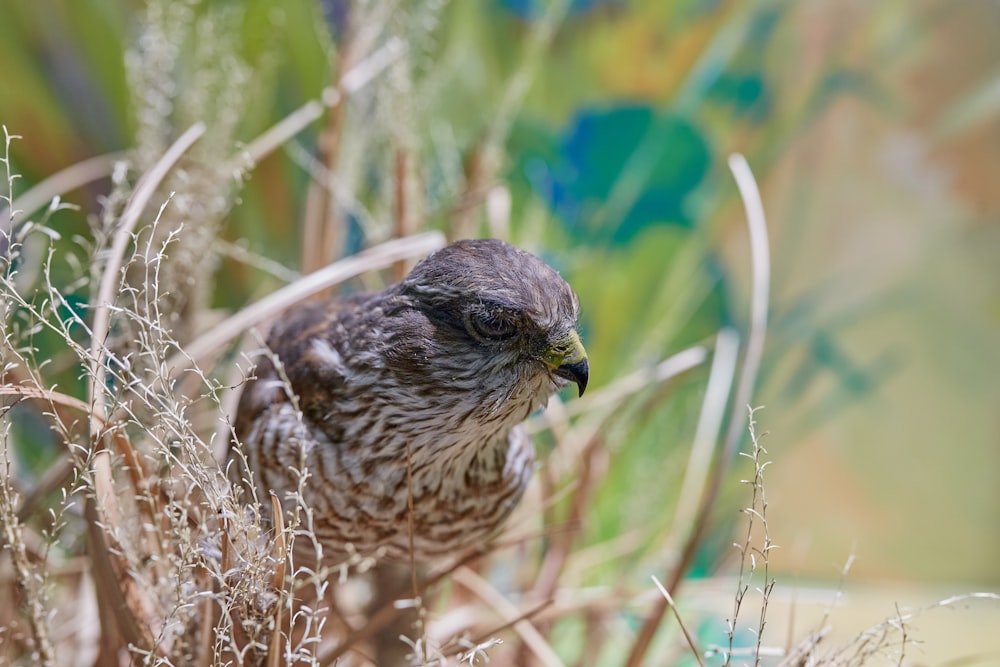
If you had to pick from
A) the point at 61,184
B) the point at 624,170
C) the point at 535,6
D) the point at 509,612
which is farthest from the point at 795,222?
the point at 61,184

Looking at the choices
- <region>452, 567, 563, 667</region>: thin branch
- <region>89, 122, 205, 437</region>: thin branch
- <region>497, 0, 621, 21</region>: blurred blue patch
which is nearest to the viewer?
<region>89, 122, 205, 437</region>: thin branch

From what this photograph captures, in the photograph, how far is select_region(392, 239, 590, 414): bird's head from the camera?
0.71 m

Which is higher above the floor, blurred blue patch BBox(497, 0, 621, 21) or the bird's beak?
blurred blue patch BBox(497, 0, 621, 21)

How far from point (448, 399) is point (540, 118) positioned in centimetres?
131

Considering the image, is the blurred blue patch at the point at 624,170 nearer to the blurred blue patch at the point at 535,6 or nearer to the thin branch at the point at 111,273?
the blurred blue patch at the point at 535,6

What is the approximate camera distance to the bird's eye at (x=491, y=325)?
0.72 meters

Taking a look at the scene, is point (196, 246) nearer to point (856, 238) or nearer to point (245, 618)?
point (245, 618)

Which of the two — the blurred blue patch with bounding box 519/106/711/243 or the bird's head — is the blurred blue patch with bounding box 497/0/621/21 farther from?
the bird's head

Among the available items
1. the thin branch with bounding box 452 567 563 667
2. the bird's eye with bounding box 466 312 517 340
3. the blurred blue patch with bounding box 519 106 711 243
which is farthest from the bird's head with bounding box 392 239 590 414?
the blurred blue patch with bounding box 519 106 711 243

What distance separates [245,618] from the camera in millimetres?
599

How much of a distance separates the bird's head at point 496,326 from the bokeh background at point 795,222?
1.01m

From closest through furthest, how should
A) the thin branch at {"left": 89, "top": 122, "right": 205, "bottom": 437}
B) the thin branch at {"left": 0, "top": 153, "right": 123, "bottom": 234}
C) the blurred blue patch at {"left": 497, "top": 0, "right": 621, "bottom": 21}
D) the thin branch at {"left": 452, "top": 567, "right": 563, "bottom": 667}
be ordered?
the thin branch at {"left": 89, "top": 122, "right": 205, "bottom": 437} < the thin branch at {"left": 452, "top": 567, "right": 563, "bottom": 667} < the thin branch at {"left": 0, "top": 153, "right": 123, "bottom": 234} < the blurred blue patch at {"left": 497, "top": 0, "right": 621, "bottom": 21}

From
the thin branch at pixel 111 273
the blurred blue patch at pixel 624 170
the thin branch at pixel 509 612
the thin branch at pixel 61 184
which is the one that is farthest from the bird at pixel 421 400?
the blurred blue patch at pixel 624 170

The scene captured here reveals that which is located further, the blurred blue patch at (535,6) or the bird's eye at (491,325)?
the blurred blue patch at (535,6)
